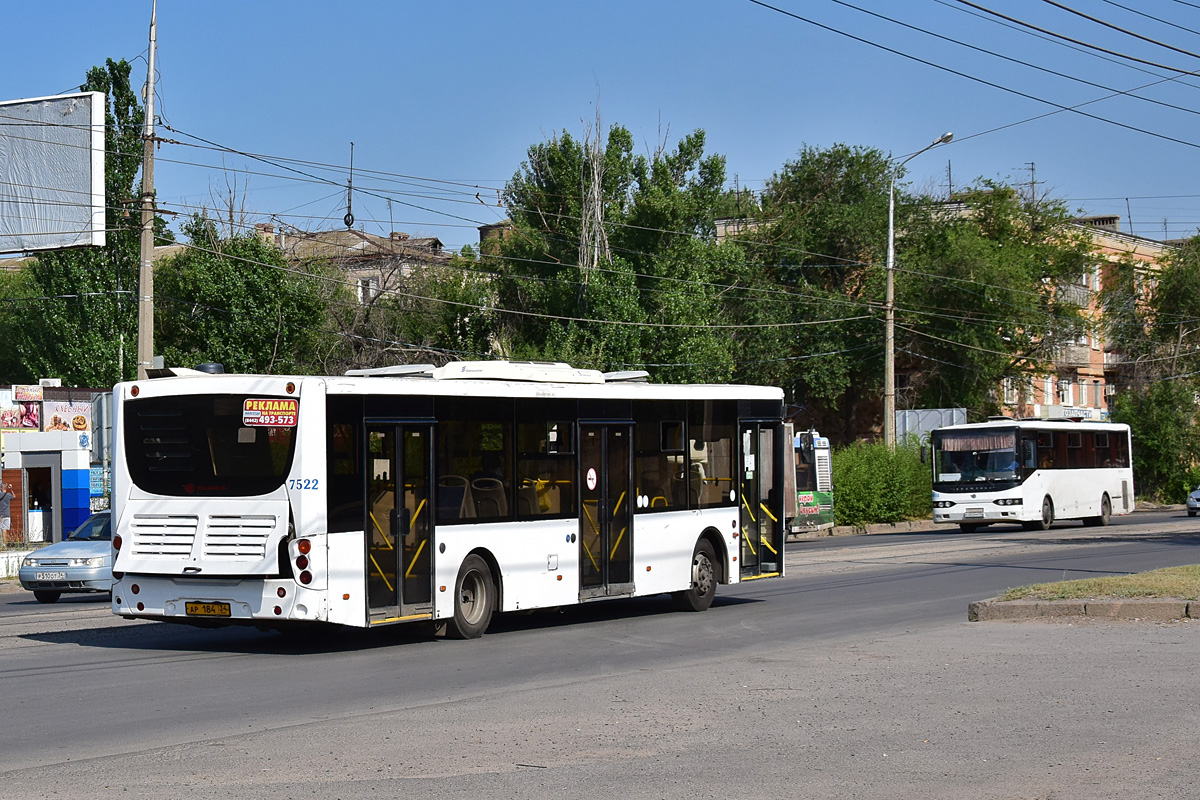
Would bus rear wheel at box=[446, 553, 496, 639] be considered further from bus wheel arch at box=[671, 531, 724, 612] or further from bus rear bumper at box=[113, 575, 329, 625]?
bus wheel arch at box=[671, 531, 724, 612]

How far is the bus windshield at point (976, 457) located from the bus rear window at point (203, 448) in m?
29.6

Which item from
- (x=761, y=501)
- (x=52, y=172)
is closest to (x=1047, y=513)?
(x=761, y=501)

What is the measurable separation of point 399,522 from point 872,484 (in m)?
30.1

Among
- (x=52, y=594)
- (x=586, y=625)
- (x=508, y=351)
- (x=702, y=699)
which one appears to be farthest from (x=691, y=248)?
(x=702, y=699)

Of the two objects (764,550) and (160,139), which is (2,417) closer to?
(160,139)

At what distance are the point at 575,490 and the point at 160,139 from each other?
15.1 metres

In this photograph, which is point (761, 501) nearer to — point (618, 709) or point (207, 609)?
point (207, 609)

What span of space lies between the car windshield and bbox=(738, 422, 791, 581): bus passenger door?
32.6 feet

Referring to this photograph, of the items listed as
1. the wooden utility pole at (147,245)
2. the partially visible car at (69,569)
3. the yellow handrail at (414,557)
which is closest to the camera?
the yellow handrail at (414,557)

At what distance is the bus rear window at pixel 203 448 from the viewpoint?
12.8 metres

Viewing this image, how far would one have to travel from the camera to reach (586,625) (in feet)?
52.0

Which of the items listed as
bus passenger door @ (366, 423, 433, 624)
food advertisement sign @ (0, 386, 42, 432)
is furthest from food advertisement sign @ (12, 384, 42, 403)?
bus passenger door @ (366, 423, 433, 624)

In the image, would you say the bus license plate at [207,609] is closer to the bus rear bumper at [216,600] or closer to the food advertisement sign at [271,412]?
the bus rear bumper at [216,600]

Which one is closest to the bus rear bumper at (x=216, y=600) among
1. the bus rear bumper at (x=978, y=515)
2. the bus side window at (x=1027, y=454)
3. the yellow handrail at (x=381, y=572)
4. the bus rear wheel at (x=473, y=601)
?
the yellow handrail at (x=381, y=572)
